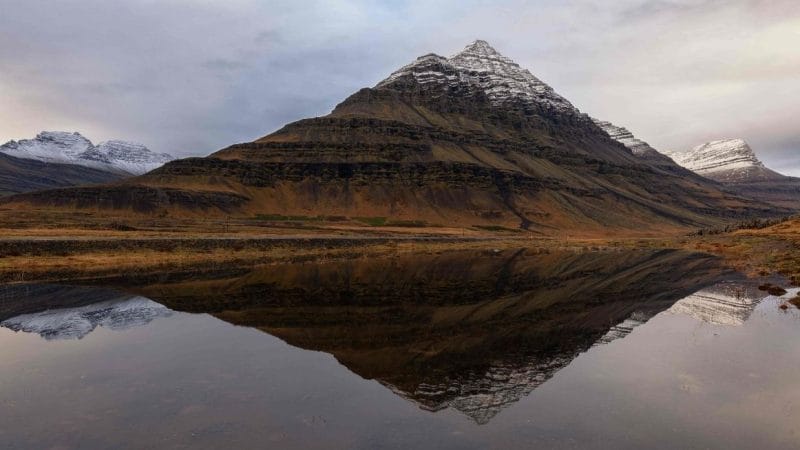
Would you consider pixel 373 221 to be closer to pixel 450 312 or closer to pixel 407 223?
pixel 407 223

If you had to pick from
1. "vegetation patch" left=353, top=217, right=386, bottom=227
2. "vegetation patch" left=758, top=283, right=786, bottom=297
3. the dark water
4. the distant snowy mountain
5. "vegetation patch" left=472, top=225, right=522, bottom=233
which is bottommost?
the distant snowy mountain

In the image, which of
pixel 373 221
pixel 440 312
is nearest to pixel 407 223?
pixel 373 221

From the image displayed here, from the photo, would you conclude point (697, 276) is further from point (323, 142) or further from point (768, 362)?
point (323, 142)

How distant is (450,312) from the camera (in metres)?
33.8

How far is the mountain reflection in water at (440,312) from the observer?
67.7ft

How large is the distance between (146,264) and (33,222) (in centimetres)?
5323

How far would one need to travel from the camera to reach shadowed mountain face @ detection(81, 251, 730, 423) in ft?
67.2

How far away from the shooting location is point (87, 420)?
15969mm

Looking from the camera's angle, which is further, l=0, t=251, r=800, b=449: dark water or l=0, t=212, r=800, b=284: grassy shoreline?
l=0, t=212, r=800, b=284: grassy shoreline

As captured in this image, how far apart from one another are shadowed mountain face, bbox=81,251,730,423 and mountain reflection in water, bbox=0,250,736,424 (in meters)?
0.09

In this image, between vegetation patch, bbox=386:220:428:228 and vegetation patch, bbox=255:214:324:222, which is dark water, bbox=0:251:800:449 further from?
vegetation patch, bbox=255:214:324:222

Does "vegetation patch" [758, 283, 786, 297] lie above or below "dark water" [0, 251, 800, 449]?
above

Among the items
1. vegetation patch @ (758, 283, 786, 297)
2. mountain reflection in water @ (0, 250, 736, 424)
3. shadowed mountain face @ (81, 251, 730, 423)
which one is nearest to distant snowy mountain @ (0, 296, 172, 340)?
mountain reflection in water @ (0, 250, 736, 424)

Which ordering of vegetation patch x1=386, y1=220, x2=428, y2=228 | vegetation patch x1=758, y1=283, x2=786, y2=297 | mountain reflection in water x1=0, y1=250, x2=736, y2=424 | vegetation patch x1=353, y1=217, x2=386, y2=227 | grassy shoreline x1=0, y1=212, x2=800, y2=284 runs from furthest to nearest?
vegetation patch x1=353, y1=217, x2=386, y2=227 → vegetation patch x1=386, y1=220, x2=428, y2=228 → grassy shoreline x1=0, y1=212, x2=800, y2=284 → vegetation patch x1=758, y1=283, x2=786, y2=297 → mountain reflection in water x1=0, y1=250, x2=736, y2=424
